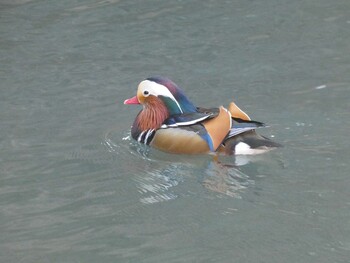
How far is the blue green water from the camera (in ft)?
17.1

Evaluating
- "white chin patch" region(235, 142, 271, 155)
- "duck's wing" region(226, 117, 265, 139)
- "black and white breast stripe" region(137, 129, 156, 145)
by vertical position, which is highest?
"duck's wing" region(226, 117, 265, 139)

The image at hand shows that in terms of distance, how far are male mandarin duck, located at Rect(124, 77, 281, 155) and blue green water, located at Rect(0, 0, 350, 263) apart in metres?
0.09

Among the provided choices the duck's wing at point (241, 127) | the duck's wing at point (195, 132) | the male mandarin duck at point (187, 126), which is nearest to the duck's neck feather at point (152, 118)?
the male mandarin duck at point (187, 126)

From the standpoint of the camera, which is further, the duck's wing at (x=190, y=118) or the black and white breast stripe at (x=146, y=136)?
the black and white breast stripe at (x=146, y=136)

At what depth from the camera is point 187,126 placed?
22.1 feet

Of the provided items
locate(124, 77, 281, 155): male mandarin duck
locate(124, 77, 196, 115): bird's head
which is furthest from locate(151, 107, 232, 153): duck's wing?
locate(124, 77, 196, 115): bird's head

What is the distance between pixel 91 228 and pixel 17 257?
0.51 m

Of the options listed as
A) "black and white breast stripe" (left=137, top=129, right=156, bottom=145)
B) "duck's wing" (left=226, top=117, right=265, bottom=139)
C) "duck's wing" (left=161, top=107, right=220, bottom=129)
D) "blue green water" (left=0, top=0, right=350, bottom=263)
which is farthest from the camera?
"black and white breast stripe" (left=137, top=129, right=156, bottom=145)

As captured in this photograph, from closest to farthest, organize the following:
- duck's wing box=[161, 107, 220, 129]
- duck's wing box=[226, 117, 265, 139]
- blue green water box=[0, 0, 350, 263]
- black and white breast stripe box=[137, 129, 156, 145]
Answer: blue green water box=[0, 0, 350, 263] < duck's wing box=[226, 117, 265, 139] < duck's wing box=[161, 107, 220, 129] < black and white breast stripe box=[137, 129, 156, 145]

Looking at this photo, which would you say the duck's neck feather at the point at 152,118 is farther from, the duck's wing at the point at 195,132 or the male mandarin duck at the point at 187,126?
the duck's wing at the point at 195,132

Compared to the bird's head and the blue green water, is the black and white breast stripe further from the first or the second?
the bird's head

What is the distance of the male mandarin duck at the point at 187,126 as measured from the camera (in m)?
6.52

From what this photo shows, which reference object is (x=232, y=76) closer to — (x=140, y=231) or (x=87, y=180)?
(x=87, y=180)

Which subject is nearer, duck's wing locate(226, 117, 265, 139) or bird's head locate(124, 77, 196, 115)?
duck's wing locate(226, 117, 265, 139)
